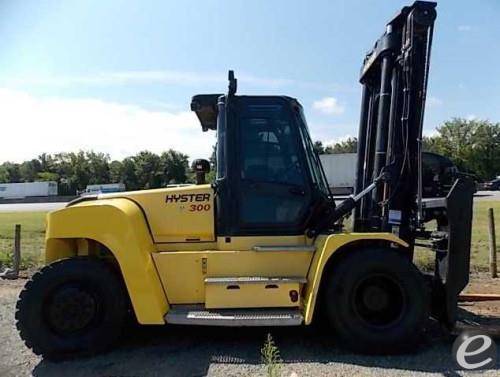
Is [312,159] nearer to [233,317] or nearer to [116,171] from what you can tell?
[233,317]

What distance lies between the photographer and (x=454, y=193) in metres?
5.25

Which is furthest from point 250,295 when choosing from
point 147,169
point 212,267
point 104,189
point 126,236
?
point 147,169

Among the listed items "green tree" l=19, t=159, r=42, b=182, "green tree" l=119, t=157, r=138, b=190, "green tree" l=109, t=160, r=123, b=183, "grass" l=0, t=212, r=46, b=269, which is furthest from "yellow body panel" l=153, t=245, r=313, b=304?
"green tree" l=19, t=159, r=42, b=182

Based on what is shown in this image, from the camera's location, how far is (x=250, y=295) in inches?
210

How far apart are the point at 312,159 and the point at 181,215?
5.40ft

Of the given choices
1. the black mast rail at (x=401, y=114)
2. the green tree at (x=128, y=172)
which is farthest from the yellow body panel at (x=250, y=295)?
the green tree at (x=128, y=172)

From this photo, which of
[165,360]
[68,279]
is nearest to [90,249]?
[68,279]

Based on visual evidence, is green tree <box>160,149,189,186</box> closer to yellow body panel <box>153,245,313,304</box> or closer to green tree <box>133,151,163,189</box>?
green tree <box>133,151,163,189</box>

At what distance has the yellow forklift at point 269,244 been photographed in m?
5.23

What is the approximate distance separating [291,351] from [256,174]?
1.94 meters

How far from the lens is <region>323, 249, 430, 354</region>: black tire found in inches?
203

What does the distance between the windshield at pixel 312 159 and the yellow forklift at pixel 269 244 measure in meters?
0.03

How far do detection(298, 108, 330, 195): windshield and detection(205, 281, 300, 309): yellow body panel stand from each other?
1230 millimetres

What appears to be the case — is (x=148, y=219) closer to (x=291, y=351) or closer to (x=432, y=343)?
(x=291, y=351)
